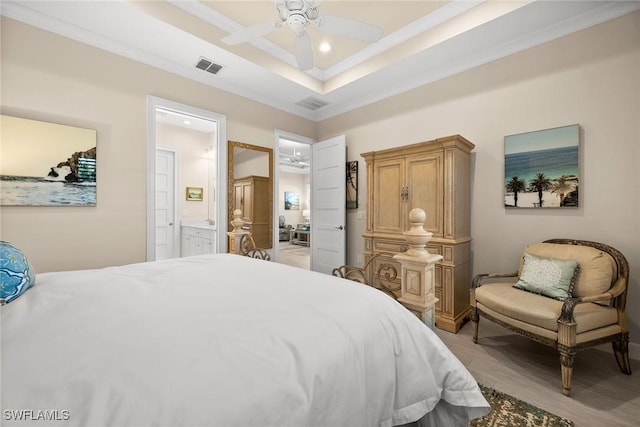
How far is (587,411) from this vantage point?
1670 mm

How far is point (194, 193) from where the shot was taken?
17.8 ft

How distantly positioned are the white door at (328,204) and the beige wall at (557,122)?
47.7 inches

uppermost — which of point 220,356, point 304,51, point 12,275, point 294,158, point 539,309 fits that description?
point 294,158

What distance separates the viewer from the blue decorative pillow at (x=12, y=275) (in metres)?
1.08

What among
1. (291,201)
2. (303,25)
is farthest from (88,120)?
(291,201)

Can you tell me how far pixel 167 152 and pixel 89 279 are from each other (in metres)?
4.43

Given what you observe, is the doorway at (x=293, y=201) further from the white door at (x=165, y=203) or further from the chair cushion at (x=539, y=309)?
the chair cushion at (x=539, y=309)

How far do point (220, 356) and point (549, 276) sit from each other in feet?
8.67

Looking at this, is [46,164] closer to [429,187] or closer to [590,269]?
[429,187]

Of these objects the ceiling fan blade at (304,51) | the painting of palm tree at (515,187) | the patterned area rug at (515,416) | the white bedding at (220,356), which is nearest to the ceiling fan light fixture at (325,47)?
the ceiling fan blade at (304,51)

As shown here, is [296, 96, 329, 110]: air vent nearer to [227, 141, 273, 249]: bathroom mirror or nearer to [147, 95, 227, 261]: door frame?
[227, 141, 273, 249]: bathroom mirror

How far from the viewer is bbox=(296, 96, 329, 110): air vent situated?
421 cm

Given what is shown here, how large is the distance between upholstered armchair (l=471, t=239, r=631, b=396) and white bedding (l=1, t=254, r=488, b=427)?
130cm

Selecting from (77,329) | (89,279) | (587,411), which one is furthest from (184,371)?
(587,411)
